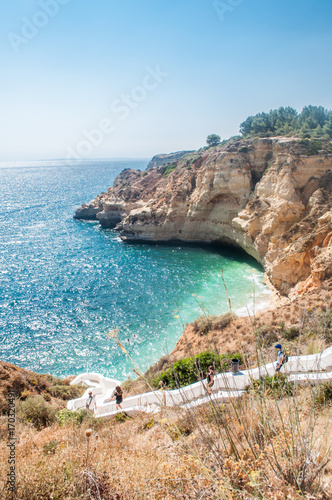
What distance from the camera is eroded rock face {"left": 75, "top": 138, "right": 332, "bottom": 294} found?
20688 millimetres

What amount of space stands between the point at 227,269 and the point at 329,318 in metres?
17.6

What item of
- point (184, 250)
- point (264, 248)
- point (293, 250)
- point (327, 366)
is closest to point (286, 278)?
point (293, 250)

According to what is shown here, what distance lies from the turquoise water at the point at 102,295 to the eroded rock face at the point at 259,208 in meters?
2.66

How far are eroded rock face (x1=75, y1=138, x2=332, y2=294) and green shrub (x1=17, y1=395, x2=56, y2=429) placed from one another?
53.3 feet

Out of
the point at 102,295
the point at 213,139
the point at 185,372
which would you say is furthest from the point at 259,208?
the point at 213,139

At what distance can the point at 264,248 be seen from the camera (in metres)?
26.8

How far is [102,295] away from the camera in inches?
1024

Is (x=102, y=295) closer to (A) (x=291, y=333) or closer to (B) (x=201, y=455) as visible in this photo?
(A) (x=291, y=333)

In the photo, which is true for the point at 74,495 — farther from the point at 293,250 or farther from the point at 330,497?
the point at 293,250

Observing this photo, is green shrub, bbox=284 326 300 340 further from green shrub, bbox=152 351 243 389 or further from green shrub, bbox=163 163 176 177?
green shrub, bbox=163 163 176 177

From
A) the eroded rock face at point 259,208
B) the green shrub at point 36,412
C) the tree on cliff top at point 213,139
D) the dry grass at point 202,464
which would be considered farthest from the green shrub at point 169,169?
the dry grass at point 202,464

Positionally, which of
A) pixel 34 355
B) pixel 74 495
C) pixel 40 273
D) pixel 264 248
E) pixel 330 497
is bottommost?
pixel 34 355

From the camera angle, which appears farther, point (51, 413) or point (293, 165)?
point (293, 165)

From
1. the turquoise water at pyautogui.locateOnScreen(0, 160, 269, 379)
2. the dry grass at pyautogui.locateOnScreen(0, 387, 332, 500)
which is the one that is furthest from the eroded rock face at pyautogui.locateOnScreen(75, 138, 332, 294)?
the dry grass at pyautogui.locateOnScreen(0, 387, 332, 500)
